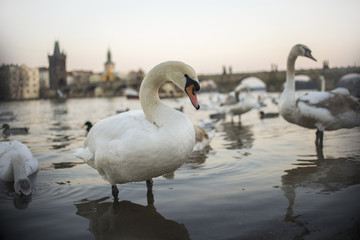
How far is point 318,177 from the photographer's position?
3658mm

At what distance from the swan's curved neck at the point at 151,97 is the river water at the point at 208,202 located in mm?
929

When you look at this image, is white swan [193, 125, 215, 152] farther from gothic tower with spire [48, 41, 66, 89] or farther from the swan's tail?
gothic tower with spire [48, 41, 66, 89]

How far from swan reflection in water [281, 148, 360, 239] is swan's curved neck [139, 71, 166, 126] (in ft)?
4.88

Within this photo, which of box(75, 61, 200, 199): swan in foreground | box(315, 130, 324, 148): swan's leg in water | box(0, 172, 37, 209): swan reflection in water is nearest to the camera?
box(75, 61, 200, 199): swan in foreground

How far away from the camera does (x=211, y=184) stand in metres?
3.66

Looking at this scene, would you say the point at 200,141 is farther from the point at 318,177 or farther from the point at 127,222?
the point at 127,222

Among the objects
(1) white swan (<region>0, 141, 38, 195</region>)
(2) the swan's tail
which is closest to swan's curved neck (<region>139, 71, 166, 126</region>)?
(2) the swan's tail

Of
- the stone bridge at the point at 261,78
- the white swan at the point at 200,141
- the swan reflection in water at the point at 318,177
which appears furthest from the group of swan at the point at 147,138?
the stone bridge at the point at 261,78

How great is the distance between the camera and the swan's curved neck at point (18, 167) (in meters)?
3.60

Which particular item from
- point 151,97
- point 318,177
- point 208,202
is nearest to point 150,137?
point 151,97

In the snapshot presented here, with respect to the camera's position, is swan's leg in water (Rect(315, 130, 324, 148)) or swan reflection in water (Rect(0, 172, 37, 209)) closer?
swan reflection in water (Rect(0, 172, 37, 209))

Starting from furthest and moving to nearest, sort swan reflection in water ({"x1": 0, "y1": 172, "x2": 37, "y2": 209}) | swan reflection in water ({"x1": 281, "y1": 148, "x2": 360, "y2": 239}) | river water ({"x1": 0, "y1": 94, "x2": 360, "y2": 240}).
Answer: swan reflection in water ({"x1": 0, "y1": 172, "x2": 37, "y2": 209})
swan reflection in water ({"x1": 281, "y1": 148, "x2": 360, "y2": 239})
river water ({"x1": 0, "y1": 94, "x2": 360, "y2": 240})

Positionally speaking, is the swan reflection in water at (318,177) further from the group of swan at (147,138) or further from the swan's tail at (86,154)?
the swan's tail at (86,154)

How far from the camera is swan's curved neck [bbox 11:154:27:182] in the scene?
3604 millimetres
